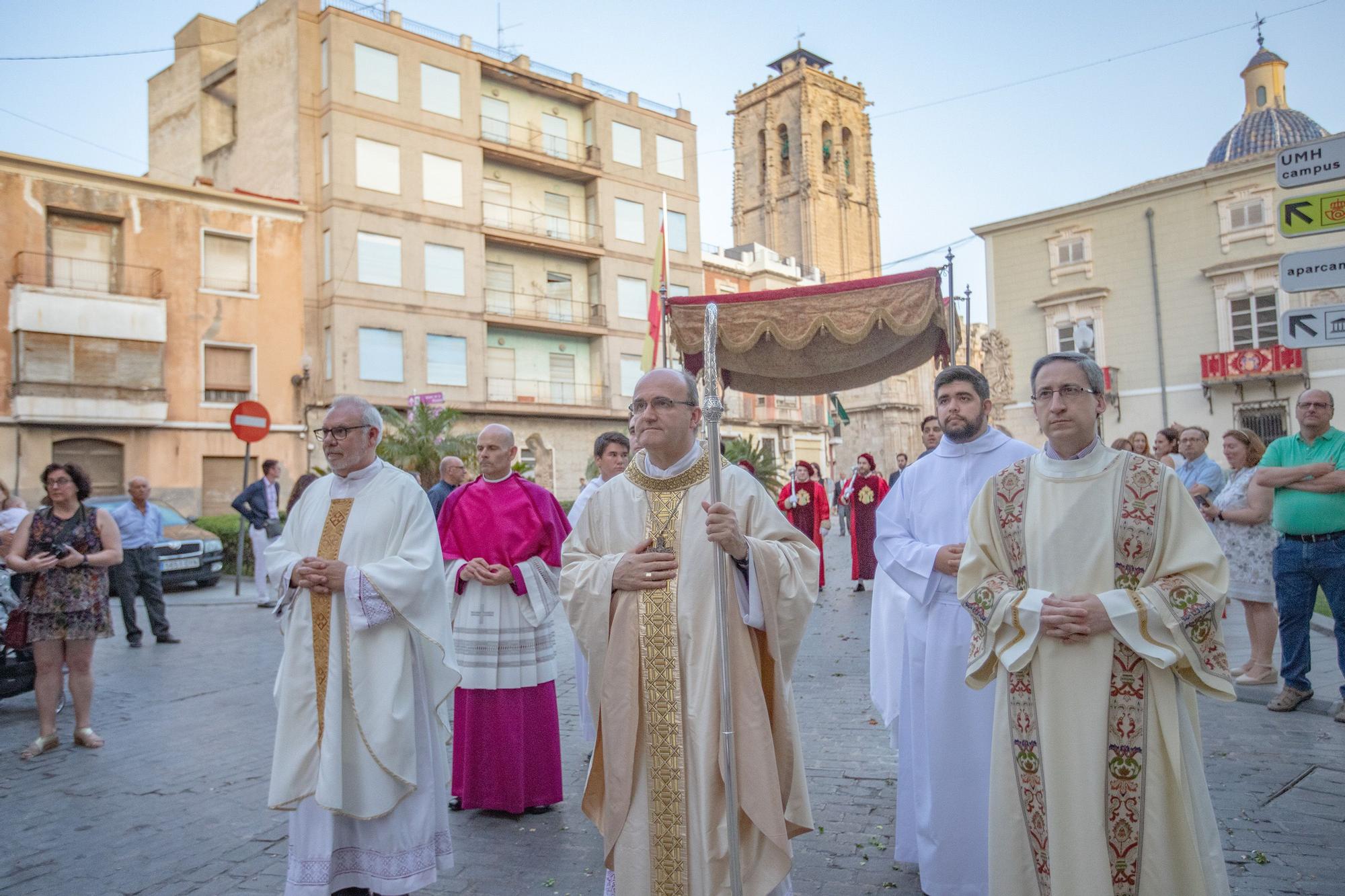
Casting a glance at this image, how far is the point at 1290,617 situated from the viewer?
6414 millimetres

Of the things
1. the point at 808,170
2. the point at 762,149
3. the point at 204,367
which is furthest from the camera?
the point at 762,149

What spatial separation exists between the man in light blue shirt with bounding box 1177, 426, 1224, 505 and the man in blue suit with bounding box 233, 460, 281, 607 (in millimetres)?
11018

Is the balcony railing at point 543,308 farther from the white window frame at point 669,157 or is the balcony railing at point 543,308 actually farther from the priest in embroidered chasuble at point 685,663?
the priest in embroidered chasuble at point 685,663

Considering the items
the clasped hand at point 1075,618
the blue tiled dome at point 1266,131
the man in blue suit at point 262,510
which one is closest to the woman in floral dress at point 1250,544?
the clasped hand at point 1075,618

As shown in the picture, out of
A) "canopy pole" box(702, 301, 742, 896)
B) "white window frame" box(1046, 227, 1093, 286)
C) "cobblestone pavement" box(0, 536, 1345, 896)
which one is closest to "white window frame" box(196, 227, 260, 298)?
"cobblestone pavement" box(0, 536, 1345, 896)

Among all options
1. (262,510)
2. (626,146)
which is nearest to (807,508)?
(262,510)

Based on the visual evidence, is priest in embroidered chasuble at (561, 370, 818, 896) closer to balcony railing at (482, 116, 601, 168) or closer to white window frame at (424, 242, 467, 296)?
white window frame at (424, 242, 467, 296)

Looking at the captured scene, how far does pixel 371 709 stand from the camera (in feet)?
13.0

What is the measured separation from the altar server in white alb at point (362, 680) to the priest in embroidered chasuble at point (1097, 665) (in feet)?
7.42

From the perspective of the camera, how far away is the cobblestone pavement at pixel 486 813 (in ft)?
13.5

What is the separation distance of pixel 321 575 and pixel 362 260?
1030 inches

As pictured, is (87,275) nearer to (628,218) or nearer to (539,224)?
(539,224)

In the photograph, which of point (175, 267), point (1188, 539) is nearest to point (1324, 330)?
point (1188, 539)

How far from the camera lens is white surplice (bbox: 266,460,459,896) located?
3.88 meters
